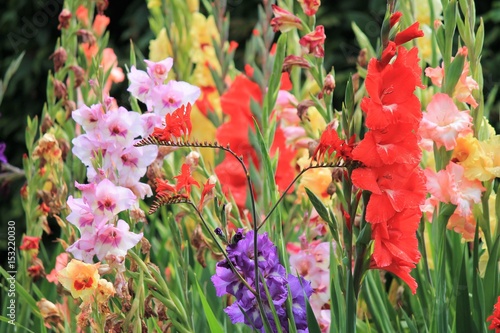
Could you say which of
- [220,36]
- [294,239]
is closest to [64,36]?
[220,36]

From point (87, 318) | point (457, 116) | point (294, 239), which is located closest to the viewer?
point (87, 318)

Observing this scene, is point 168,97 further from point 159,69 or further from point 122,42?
point 122,42

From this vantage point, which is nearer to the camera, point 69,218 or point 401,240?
point 401,240

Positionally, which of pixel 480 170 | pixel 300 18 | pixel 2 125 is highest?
pixel 300 18

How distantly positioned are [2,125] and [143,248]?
2.86 meters

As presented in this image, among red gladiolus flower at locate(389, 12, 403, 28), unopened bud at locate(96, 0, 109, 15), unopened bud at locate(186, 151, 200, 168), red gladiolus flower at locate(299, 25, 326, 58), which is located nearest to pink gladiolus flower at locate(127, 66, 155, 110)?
unopened bud at locate(186, 151, 200, 168)

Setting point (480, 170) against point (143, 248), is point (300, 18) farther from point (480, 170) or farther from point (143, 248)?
point (143, 248)

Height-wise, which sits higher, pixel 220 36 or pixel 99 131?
pixel 99 131

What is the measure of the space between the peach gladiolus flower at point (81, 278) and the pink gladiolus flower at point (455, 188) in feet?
1.38

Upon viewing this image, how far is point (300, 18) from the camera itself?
3.86ft

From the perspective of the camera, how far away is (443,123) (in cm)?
104

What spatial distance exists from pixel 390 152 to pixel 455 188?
327mm

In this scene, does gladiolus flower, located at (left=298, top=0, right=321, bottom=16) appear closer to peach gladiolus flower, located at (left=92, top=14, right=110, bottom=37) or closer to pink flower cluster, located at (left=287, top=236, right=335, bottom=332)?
pink flower cluster, located at (left=287, top=236, right=335, bottom=332)

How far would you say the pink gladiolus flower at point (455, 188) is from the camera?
101 centimetres
